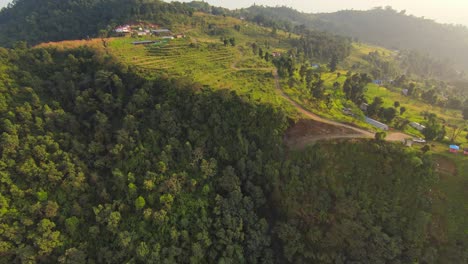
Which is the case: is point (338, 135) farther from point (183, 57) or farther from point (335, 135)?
point (183, 57)

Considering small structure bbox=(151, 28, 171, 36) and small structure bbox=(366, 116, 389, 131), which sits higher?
small structure bbox=(151, 28, 171, 36)

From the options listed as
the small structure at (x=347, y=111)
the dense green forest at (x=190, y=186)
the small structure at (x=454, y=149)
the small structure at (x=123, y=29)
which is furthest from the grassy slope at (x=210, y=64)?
the small structure at (x=454, y=149)

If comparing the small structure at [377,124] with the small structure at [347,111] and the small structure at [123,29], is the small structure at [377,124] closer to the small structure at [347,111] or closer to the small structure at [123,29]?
the small structure at [347,111]

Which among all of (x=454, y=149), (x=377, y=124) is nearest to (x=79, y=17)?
(x=377, y=124)

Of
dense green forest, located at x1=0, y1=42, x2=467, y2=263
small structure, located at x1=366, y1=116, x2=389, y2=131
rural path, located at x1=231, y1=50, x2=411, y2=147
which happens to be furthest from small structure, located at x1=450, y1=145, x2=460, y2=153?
small structure, located at x1=366, y1=116, x2=389, y2=131

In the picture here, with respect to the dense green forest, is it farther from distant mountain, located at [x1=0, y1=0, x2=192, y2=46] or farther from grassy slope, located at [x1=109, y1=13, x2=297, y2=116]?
distant mountain, located at [x1=0, y1=0, x2=192, y2=46]

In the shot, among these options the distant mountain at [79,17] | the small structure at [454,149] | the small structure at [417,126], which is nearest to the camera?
the small structure at [454,149]
